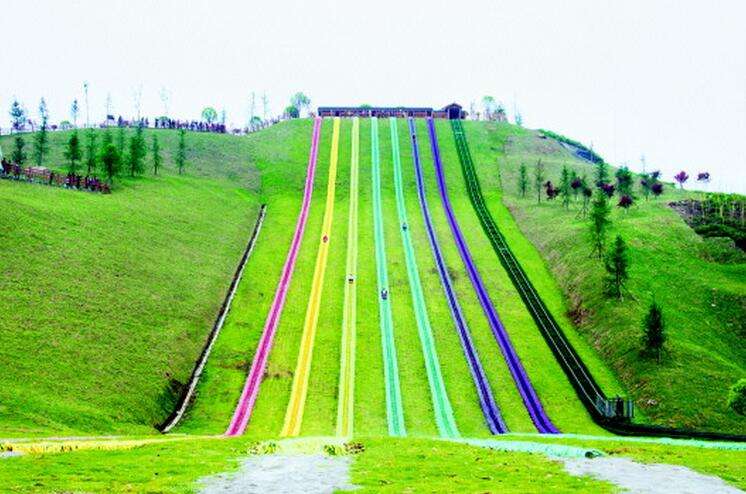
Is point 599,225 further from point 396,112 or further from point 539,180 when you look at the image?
point 396,112

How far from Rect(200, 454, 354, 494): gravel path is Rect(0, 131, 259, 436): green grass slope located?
11.2 meters

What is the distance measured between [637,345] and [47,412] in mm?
36689

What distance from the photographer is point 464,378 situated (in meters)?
48.2

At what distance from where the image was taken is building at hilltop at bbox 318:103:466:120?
131 m

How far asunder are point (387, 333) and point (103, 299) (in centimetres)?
2011

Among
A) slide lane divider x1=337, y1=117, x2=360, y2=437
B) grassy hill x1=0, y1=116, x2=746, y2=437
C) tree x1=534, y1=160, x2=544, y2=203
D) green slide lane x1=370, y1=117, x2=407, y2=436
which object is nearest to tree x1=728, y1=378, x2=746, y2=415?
grassy hill x1=0, y1=116, x2=746, y2=437

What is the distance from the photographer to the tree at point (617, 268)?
183ft

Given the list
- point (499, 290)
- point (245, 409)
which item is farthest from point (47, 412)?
point (499, 290)

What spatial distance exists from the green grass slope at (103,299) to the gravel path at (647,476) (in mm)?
20199

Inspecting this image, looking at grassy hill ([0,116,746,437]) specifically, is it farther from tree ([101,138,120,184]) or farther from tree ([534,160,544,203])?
tree ([534,160,544,203])

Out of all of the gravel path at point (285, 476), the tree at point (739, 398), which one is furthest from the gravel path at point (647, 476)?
the tree at point (739, 398)

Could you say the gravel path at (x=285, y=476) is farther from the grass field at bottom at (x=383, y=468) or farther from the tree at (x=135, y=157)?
the tree at (x=135, y=157)

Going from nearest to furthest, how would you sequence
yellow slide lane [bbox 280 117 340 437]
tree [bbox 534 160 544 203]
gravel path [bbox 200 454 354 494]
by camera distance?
gravel path [bbox 200 454 354 494] < yellow slide lane [bbox 280 117 340 437] < tree [bbox 534 160 544 203]

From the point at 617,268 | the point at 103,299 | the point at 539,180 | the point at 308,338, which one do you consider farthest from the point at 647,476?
the point at 539,180
